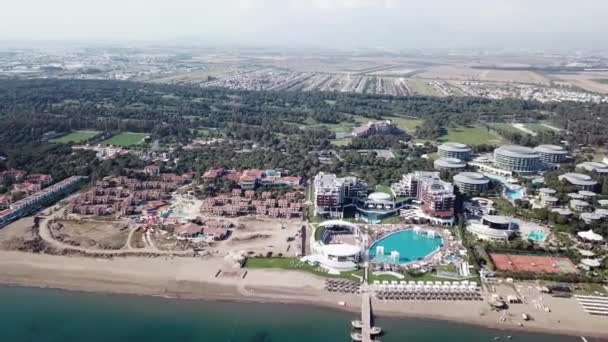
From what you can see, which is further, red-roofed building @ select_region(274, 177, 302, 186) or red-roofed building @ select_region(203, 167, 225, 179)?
red-roofed building @ select_region(203, 167, 225, 179)

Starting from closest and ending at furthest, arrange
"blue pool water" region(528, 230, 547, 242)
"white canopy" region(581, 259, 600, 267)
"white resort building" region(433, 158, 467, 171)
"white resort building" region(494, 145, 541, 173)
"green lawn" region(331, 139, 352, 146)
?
1. "white canopy" region(581, 259, 600, 267)
2. "blue pool water" region(528, 230, 547, 242)
3. "white resort building" region(433, 158, 467, 171)
4. "white resort building" region(494, 145, 541, 173)
5. "green lawn" region(331, 139, 352, 146)

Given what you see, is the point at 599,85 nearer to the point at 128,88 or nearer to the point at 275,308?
the point at 128,88

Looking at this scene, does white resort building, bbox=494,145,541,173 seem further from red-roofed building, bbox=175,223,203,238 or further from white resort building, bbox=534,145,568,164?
red-roofed building, bbox=175,223,203,238

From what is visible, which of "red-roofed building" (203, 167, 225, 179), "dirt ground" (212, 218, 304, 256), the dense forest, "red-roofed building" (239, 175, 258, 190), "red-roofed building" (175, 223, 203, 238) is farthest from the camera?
the dense forest

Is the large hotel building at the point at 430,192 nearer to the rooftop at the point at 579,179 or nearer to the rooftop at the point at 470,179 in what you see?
the rooftop at the point at 470,179

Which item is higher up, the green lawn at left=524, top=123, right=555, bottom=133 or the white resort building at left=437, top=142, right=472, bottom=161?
the green lawn at left=524, top=123, right=555, bottom=133

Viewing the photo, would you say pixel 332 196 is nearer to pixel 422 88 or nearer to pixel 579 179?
pixel 579 179

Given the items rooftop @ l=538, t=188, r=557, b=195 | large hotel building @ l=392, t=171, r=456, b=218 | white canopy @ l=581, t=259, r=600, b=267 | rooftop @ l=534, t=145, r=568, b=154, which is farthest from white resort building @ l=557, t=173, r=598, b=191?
white canopy @ l=581, t=259, r=600, b=267
